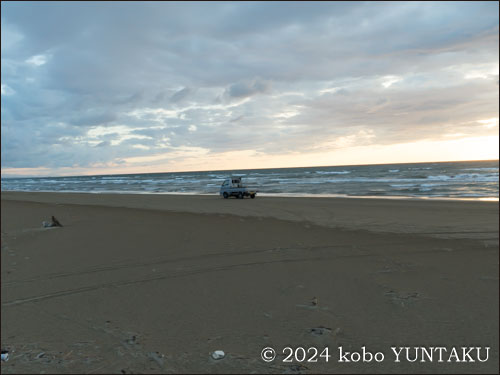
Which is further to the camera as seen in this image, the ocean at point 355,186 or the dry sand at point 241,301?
the ocean at point 355,186

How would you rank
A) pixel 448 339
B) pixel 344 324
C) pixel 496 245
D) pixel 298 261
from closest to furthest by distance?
pixel 448 339 < pixel 344 324 < pixel 298 261 < pixel 496 245

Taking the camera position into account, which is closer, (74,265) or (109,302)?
(109,302)

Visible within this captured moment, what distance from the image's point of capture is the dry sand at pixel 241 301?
3.51 meters

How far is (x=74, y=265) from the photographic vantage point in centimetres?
721

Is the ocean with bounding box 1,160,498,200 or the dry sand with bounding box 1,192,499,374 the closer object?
the dry sand with bounding box 1,192,499,374

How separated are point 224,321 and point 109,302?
6.80 feet

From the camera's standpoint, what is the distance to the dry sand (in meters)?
3.51

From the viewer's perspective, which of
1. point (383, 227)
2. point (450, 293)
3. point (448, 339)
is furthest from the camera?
point (383, 227)

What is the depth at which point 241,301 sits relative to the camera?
16.0 ft

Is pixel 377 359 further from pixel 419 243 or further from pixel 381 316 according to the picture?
pixel 419 243

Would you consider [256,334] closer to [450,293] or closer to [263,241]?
[450,293]

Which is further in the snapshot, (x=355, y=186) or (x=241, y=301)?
(x=355, y=186)

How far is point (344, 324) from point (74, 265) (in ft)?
19.9

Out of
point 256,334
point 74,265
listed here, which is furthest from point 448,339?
point 74,265
